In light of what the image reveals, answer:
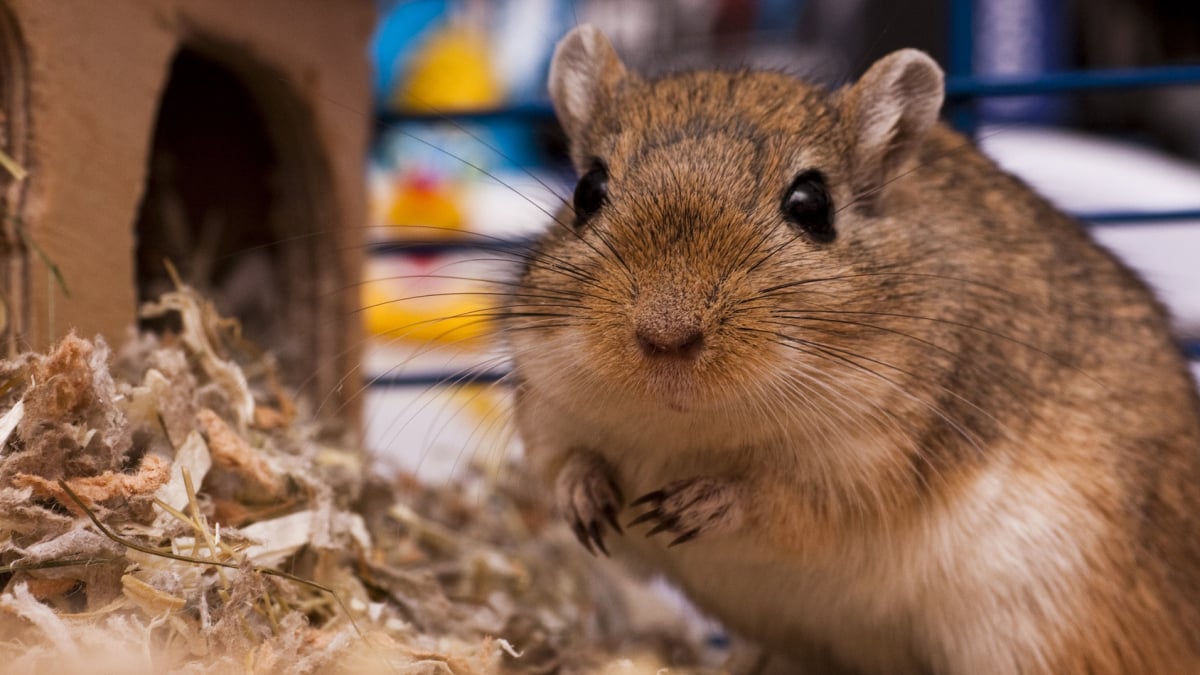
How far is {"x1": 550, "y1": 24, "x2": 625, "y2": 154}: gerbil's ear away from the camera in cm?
229

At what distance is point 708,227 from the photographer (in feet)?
5.88

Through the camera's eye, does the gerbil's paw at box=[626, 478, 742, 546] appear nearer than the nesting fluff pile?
No

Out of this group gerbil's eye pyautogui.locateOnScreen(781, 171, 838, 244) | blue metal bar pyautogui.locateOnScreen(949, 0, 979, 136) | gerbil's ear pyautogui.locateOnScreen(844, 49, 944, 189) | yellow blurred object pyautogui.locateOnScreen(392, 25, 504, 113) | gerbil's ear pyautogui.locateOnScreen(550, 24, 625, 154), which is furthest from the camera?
yellow blurred object pyautogui.locateOnScreen(392, 25, 504, 113)

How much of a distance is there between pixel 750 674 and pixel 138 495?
1414mm

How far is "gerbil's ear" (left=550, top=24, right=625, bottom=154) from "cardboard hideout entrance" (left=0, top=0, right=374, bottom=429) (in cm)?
67

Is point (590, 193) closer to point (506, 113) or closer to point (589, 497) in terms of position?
point (589, 497)

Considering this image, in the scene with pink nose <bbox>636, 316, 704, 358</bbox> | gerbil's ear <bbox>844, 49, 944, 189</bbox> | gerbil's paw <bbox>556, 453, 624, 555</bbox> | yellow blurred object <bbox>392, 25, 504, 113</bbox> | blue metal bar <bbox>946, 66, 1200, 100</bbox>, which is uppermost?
yellow blurred object <bbox>392, 25, 504, 113</bbox>

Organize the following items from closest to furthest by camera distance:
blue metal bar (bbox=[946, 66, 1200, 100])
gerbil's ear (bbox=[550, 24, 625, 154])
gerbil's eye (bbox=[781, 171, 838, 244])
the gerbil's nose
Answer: the gerbil's nose, gerbil's eye (bbox=[781, 171, 838, 244]), gerbil's ear (bbox=[550, 24, 625, 154]), blue metal bar (bbox=[946, 66, 1200, 100])

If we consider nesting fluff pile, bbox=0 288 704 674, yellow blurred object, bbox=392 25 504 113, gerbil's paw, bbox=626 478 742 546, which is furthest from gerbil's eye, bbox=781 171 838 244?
yellow blurred object, bbox=392 25 504 113

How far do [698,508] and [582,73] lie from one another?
934 millimetres

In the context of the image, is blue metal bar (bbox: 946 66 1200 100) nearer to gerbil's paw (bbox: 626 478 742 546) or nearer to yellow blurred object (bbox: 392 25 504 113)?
gerbil's paw (bbox: 626 478 742 546)

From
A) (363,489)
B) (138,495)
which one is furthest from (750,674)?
(138,495)

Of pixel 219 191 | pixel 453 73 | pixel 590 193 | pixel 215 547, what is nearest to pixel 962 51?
pixel 590 193

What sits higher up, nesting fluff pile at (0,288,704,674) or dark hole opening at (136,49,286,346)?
dark hole opening at (136,49,286,346)
